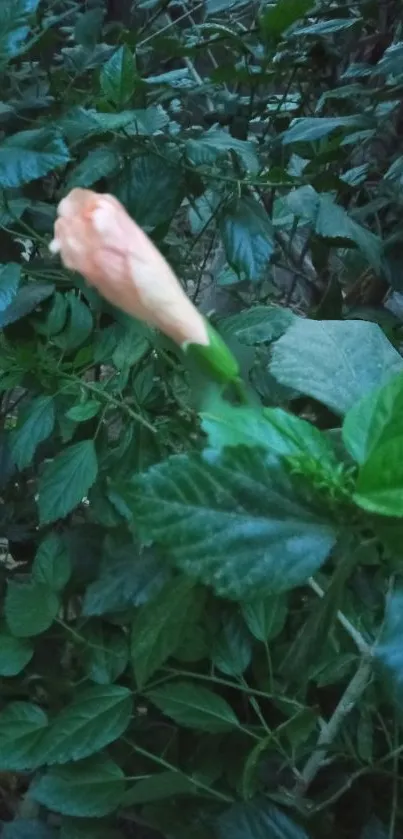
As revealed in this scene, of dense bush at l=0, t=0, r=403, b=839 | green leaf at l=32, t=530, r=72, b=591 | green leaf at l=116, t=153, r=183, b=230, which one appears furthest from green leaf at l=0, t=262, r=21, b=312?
green leaf at l=32, t=530, r=72, b=591

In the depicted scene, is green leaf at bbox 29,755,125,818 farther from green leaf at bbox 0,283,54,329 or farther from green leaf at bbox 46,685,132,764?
green leaf at bbox 0,283,54,329

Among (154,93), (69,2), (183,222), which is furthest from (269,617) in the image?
(69,2)

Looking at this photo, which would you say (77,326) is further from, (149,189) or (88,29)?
(88,29)

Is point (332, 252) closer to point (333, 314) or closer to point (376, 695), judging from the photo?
point (333, 314)

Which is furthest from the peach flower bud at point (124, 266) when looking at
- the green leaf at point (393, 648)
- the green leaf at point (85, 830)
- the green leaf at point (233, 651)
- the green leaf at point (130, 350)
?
the green leaf at point (85, 830)

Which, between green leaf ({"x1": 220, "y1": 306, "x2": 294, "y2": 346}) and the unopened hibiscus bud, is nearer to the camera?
the unopened hibiscus bud
